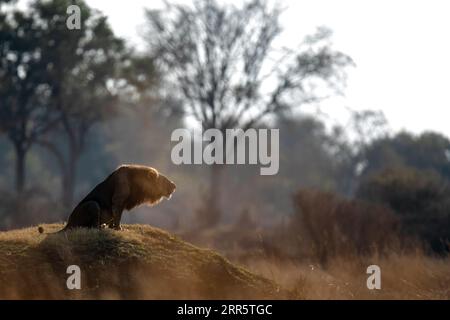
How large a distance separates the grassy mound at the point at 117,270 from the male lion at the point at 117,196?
0.77m

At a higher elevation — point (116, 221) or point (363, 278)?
point (116, 221)

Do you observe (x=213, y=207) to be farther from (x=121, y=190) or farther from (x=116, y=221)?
(x=116, y=221)

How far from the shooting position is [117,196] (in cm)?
1458

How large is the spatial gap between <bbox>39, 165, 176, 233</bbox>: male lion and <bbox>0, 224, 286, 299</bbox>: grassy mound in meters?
0.77

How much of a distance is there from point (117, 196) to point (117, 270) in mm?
2254

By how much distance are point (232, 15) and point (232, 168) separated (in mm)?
30618

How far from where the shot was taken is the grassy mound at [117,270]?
39.8ft

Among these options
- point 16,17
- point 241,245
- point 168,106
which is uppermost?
point 16,17

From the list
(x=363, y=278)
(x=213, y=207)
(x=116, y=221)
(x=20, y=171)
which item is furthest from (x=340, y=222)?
(x=20, y=171)

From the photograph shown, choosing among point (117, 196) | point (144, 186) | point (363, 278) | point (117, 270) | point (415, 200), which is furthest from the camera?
point (415, 200)

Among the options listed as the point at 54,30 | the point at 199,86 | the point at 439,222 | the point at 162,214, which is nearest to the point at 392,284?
the point at 439,222

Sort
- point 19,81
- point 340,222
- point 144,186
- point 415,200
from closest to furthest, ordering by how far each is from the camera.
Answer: point 144,186, point 340,222, point 415,200, point 19,81

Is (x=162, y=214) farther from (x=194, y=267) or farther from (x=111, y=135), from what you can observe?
(x=194, y=267)

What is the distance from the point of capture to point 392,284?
17.9m
